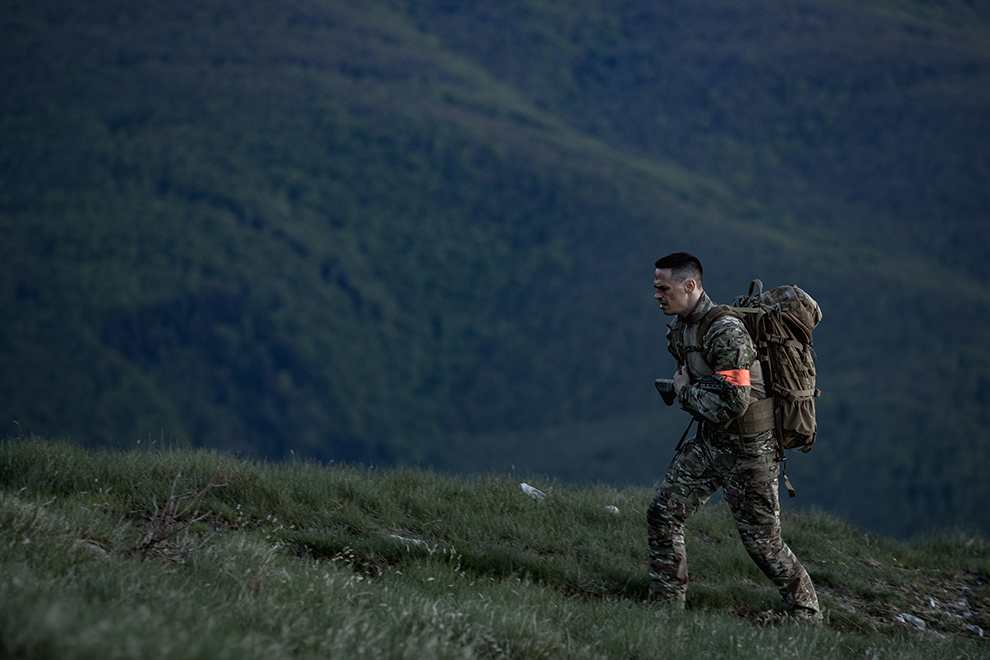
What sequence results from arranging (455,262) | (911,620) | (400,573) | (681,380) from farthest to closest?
(455,262) → (911,620) → (681,380) → (400,573)

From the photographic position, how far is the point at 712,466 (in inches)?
243

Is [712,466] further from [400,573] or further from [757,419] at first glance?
[400,573]

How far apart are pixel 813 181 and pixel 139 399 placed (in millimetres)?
134656

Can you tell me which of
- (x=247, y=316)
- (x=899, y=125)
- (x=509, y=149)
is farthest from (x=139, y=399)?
(x=899, y=125)

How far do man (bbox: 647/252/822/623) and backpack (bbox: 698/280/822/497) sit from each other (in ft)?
0.25

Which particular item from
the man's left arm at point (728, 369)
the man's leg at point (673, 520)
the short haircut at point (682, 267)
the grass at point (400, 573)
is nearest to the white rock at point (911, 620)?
the grass at point (400, 573)

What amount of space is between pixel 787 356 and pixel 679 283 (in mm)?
887

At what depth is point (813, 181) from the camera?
187625mm

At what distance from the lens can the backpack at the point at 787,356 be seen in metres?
6.11

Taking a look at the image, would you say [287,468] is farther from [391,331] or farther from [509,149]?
[509,149]

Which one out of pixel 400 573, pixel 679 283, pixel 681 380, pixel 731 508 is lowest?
pixel 400 573

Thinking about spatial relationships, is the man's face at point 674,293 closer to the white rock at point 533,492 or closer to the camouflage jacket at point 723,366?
the camouflage jacket at point 723,366

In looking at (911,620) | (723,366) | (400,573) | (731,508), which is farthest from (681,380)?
(911,620)

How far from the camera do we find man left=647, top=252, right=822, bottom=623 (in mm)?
5988
